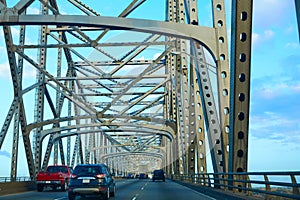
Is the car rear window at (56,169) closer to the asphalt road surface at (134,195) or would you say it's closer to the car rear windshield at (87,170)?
the asphalt road surface at (134,195)

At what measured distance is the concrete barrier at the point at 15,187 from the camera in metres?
20.8

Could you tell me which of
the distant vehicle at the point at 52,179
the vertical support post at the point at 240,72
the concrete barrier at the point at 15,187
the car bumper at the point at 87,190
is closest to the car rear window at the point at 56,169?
the distant vehicle at the point at 52,179

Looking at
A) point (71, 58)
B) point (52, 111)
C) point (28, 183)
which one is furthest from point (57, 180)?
point (71, 58)

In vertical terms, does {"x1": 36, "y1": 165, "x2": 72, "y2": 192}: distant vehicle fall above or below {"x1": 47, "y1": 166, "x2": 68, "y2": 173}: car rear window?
below

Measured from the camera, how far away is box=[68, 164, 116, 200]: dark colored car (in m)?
15.9

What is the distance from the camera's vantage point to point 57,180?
25.5 meters

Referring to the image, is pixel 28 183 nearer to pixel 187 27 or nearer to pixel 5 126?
pixel 5 126

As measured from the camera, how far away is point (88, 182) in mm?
16016

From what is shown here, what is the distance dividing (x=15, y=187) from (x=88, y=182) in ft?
27.7

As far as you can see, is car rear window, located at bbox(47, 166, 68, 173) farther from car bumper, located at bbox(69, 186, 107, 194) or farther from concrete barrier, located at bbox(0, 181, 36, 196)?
car bumper, located at bbox(69, 186, 107, 194)

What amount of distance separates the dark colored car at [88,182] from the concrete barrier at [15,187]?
6123 millimetres

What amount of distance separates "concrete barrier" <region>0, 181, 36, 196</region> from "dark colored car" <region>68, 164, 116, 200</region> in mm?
6123

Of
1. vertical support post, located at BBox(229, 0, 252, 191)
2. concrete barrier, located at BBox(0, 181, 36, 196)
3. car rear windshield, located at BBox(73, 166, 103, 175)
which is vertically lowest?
concrete barrier, located at BBox(0, 181, 36, 196)

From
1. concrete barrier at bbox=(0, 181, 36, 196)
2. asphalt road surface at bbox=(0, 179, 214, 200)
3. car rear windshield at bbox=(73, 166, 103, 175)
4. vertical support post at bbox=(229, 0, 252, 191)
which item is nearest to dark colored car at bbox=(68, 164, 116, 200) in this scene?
car rear windshield at bbox=(73, 166, 103, 175)
